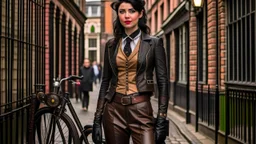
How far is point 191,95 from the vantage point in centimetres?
1355

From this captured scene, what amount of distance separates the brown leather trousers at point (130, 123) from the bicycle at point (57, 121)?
1.65 meters

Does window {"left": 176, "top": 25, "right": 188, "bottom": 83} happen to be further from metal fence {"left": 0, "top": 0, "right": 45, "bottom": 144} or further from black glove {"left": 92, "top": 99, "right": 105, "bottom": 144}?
black glove {"left": 92, "top": 99, "right": 105, "bottom": 144}

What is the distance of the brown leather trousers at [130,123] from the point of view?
155 inches

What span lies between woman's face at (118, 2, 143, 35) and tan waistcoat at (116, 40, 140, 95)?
208mm

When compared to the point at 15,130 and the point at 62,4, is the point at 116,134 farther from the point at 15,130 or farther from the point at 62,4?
the point at 62,4

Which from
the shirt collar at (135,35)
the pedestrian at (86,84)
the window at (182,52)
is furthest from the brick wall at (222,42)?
the pedestrian at (86,84)

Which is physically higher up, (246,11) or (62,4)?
(62,4)

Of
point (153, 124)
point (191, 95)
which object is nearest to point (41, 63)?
point (153, 124)

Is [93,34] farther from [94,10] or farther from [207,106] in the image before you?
[207,106]

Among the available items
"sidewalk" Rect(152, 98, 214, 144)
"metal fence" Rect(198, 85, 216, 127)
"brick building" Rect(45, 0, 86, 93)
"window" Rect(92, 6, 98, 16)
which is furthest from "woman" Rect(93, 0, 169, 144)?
"window" Rect(92, 6, 98, 16)

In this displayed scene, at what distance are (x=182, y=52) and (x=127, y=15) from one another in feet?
42.9

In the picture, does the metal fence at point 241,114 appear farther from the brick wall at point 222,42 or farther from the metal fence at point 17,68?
the metal fence at point 17,68

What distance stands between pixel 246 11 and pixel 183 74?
809 centimetres

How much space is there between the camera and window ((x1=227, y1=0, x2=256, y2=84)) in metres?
8.13
